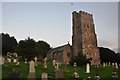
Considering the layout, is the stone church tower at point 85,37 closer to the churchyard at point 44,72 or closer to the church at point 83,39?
the church at point 83,39

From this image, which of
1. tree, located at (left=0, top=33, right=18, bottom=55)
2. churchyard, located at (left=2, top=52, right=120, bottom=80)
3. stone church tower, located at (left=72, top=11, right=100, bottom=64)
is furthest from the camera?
tree, located at (left=0, top=33, right=18, bottom=55)

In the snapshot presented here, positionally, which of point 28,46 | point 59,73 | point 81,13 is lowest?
point 59,73

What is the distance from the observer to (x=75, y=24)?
54.3m

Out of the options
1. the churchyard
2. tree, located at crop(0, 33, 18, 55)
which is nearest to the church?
tree, located at crop(0, 33, 18, 55)

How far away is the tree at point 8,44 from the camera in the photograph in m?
57.8

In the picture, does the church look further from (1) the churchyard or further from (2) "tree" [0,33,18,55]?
(1) the churchyard

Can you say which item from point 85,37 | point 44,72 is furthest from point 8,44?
point 44,72

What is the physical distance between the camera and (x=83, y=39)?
52.2m

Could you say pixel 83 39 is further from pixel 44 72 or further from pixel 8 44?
pixel 44 72

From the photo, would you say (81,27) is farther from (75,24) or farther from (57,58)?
(57,58)

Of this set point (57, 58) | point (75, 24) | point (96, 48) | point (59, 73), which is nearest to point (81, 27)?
point (75, 24)

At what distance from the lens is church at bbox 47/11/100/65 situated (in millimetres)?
51906

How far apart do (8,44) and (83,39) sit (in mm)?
19943

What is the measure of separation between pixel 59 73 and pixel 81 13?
1413 inches
